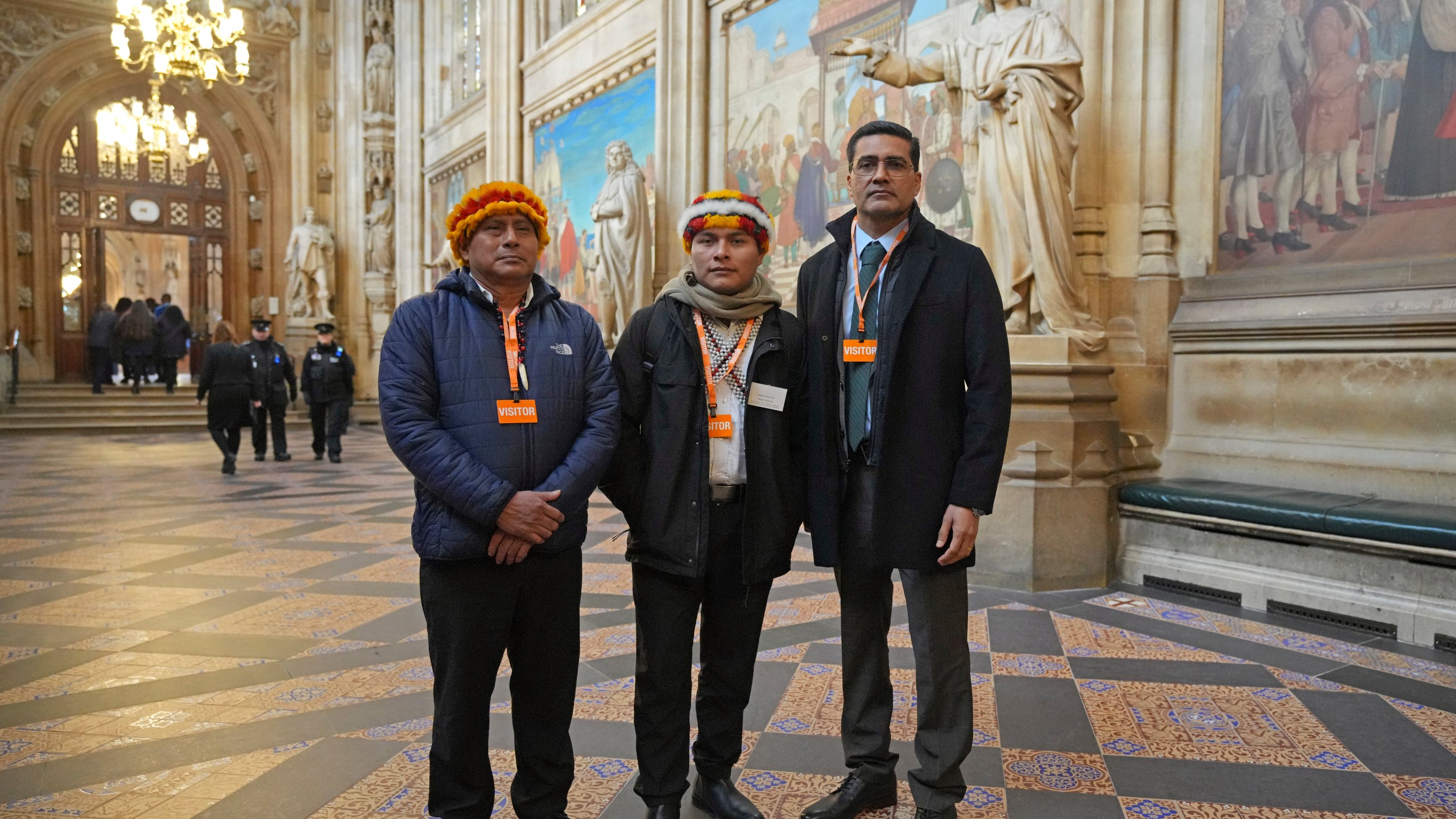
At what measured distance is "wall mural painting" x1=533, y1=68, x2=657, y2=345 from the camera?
1100 cm

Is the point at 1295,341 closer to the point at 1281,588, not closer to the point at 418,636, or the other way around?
the point at 1281,588

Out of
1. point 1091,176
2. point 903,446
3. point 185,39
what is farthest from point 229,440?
point 903,446

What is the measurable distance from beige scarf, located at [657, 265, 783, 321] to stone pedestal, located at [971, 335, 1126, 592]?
3.19m

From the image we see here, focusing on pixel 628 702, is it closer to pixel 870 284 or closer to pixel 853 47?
pixel 870 284

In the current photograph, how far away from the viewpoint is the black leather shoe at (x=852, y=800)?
8.20 ft

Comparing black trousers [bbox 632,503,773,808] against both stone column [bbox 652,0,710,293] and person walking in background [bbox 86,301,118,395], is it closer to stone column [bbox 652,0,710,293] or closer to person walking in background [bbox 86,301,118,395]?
stone column [bbox 652,0,710,293]

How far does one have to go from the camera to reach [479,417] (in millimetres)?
2221

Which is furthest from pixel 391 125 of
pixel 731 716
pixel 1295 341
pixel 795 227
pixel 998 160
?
pixel 731 716

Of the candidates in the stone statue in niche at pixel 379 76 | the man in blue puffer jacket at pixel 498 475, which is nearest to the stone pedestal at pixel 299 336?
the stone statue in niche at pixel 379 76

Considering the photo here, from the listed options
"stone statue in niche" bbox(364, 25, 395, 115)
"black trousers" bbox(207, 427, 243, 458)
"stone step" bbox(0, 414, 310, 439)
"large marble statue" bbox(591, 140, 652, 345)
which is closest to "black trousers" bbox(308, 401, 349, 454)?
"black trousers" bbox(207, 427, 243, 458)

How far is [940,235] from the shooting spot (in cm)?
259

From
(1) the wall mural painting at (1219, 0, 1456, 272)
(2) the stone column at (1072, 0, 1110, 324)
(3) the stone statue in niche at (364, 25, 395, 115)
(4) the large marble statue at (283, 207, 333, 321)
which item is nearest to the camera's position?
(1) the wall mural painting at (1219, 0, 1456, 272)

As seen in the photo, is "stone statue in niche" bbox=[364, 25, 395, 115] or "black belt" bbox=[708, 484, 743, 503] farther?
"stone statue in niche" bbox=[364, 25, 395, 115]

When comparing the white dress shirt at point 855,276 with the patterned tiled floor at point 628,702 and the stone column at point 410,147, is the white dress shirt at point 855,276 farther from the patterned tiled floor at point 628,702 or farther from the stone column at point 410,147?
the stone column at point 410,147
